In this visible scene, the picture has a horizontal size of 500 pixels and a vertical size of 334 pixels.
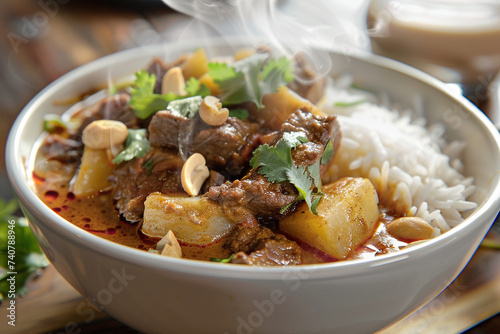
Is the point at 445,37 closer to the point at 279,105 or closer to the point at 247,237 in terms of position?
the point at 279,105

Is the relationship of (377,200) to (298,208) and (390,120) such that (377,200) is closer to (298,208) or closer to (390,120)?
(298,208)

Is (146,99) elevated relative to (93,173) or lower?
elevated

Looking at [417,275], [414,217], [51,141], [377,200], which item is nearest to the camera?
[417,275]

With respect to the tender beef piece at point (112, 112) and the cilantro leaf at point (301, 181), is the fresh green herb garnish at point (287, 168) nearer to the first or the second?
the cilantro leaf at point (301, 181)

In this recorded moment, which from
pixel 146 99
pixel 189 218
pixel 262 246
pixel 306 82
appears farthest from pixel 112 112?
pixel 262 246

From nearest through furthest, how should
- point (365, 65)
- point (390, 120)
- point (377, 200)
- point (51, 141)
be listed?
point (377, 200), point (51, 141), point (390, 120), point (365, 65)

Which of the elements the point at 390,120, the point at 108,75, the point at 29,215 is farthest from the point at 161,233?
the point at 390,120

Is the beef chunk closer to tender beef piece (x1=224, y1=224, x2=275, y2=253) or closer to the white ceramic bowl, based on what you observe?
tender beef piece (x1=224, y1=224, x2=275, y2=253)
